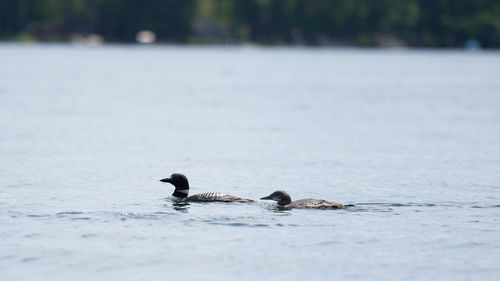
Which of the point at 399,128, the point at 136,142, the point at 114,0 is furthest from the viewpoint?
the point at 114,0

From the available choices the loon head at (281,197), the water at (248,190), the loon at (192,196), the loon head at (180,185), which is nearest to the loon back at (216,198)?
the loon at (192,196)

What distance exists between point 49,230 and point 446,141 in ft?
70.0

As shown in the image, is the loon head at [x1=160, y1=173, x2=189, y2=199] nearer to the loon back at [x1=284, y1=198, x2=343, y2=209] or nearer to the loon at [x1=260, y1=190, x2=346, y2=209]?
the loon at [x1=260, y1=190, x2=346, y2=209]

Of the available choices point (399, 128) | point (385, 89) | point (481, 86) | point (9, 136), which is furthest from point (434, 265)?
point (481, 86)

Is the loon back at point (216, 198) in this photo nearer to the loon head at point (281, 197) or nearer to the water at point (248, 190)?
the water at point (248, 190)

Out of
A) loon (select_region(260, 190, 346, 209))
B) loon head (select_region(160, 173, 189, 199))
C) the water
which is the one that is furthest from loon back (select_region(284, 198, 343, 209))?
loon head (select_region(160, 173, 189, 199))

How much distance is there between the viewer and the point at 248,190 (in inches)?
994

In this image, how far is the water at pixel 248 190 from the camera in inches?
689

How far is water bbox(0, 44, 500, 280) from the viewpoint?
17500mm

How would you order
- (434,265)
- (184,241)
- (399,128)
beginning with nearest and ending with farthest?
1. (434,265)
2. (184,241)
3. (399,128)

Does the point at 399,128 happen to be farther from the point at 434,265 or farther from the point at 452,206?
the point at 434,265

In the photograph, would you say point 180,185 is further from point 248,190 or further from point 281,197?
point 281,197

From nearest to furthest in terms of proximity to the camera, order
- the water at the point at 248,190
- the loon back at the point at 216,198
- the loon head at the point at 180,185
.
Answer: the water at the point at 248,190
the loon back at the point at 216,198
the loon head at the point at 180,185

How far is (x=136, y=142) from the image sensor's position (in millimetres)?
36625
